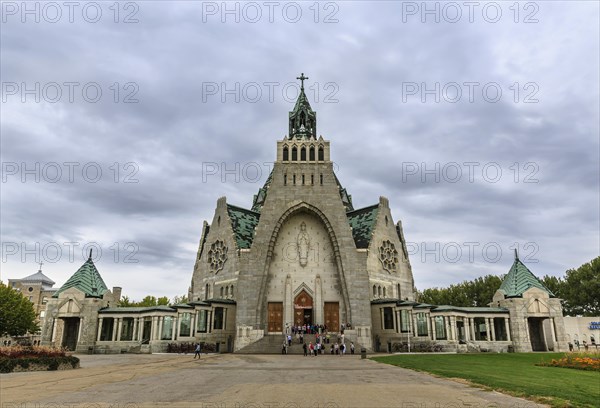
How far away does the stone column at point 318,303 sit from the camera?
1891 inches

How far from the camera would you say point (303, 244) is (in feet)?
167

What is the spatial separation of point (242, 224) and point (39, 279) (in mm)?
81504

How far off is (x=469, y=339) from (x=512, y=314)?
6115mm

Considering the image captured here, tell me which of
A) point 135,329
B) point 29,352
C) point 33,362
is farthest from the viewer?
point 135,329

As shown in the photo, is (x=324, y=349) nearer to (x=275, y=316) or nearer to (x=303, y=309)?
(x=303, y=309)

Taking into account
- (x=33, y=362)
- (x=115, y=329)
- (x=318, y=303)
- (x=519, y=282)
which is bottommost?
(x=33, y=362)

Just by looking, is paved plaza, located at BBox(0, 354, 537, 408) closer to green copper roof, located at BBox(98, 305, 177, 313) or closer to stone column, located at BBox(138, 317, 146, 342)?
green copper roof, located at BBox(98, 305, 177, 313)

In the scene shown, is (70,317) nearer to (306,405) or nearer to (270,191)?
(270,191)

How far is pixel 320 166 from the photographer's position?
171 ft

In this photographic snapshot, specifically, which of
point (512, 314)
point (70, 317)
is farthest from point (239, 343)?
point (512, 314)

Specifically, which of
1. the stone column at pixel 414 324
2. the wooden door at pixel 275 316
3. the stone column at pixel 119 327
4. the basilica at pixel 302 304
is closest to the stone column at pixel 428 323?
the basilica at pixel 302 304

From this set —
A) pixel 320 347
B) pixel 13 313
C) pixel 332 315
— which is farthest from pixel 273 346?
pixel 13 313

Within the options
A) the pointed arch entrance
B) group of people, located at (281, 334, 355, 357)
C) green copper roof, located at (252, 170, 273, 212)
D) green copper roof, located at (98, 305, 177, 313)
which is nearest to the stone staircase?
group of people, located at (281, 334, 355, 357)

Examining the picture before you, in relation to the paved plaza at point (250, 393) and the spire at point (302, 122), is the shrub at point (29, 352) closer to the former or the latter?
the paved plaza at point (250, 393)
